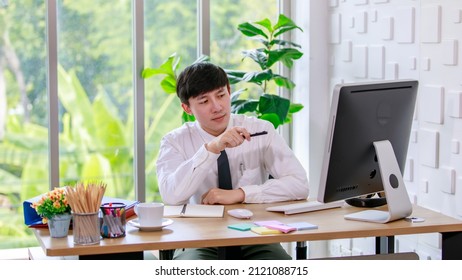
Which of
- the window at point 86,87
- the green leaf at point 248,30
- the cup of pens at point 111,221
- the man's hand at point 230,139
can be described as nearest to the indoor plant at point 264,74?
the green leaf at point 248,30

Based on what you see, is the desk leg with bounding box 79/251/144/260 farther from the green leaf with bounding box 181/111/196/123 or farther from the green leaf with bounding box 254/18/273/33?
the green leaf with bounding box 254/18/273/33

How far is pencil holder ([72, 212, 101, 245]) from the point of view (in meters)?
2.54

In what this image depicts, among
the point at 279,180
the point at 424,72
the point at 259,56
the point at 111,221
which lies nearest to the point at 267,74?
the point at 259,56

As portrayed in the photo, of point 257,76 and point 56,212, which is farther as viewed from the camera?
point 257,76

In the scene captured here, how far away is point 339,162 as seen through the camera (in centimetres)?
285

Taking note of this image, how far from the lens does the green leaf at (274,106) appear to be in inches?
173

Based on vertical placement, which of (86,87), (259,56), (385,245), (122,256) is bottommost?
(385,245)

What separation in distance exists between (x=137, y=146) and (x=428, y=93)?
1.74 m

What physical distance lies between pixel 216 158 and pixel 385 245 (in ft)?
2.44

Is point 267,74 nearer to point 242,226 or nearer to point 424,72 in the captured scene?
point 424,72

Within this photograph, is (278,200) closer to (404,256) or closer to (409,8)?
(404,256)

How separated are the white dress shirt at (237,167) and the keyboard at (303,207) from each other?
0.14 m

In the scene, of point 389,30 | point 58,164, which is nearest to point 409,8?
point 389,30

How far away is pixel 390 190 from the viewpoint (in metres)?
2.93
